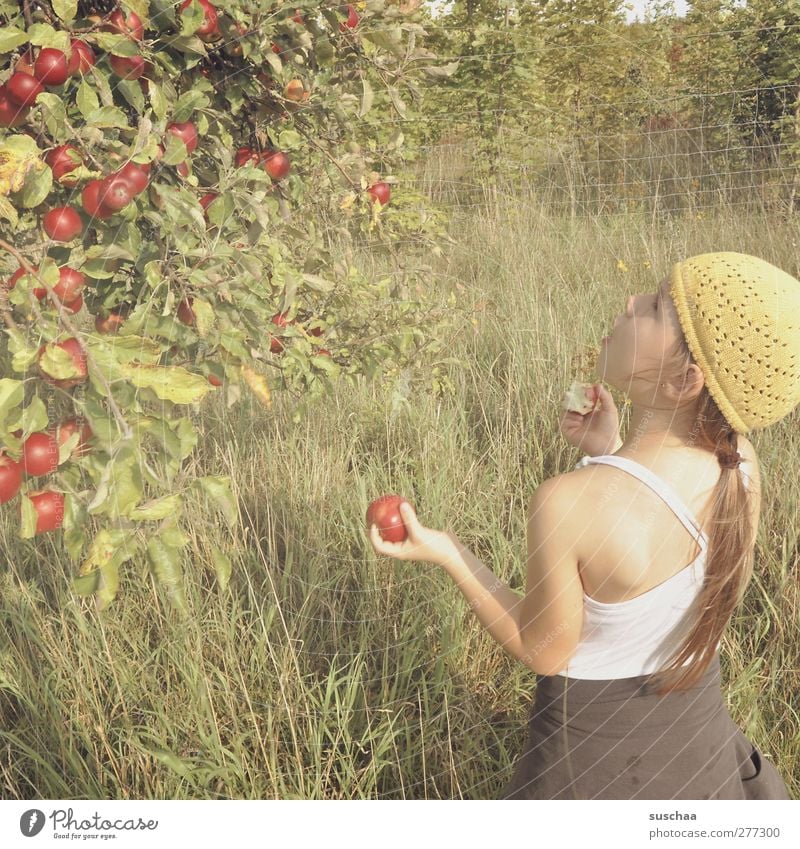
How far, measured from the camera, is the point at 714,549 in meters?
0.83

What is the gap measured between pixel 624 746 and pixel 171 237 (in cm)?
77

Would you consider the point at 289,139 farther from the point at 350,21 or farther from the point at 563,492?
the point at 563,492

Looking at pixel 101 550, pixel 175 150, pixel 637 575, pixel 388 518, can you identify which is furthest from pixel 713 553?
pixel 175 150

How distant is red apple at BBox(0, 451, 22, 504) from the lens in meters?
0.68

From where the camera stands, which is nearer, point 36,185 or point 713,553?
point 36,185

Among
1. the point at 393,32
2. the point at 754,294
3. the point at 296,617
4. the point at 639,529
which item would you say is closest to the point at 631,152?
the point at 393,32

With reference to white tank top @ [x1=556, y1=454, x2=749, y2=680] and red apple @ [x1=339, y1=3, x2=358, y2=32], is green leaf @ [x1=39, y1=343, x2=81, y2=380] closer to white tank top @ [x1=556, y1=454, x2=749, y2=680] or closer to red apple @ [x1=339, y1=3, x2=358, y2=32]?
white tank top @ [x1=556, y1=454, x2=749, y2=680]

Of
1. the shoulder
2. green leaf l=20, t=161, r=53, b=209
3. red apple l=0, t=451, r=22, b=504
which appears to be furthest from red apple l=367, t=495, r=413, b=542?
green leaf l=20, t=161, r=53, b=209

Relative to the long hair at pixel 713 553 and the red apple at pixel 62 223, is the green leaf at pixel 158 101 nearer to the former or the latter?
the red apple at pixel 62 223

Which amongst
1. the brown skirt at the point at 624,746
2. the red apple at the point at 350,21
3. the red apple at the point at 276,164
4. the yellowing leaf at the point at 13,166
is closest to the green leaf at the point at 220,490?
the yellowing leaf at the point at 13,166

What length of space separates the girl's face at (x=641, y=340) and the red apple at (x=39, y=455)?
1.83 feet

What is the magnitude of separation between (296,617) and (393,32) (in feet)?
2.73

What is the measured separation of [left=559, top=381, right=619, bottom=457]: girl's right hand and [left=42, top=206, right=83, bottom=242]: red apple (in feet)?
2.15
